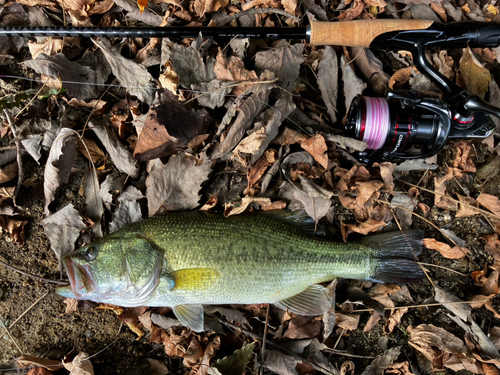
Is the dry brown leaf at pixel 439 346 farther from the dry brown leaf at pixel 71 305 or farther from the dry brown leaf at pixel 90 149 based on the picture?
the dry brown leaf at pixel 90 149

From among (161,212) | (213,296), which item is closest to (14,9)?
(161,212)

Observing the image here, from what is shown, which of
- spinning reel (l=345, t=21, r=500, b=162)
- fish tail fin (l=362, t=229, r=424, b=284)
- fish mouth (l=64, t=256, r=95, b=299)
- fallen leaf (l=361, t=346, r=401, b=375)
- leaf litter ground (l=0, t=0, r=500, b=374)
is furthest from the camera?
fallen leaf (l=361, t=346, r=401, b=375)

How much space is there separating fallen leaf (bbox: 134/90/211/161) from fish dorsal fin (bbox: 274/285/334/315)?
1344mm

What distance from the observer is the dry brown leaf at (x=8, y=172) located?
2.28 m

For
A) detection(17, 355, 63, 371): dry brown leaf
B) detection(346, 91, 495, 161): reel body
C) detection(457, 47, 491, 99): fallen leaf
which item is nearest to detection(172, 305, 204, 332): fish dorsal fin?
detection(17, 355, 63, 371): dry brown leaf

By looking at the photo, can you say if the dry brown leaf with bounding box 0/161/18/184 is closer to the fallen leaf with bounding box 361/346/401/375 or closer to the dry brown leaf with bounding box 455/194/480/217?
the fallen leaf with bounding box 361/346/401/375

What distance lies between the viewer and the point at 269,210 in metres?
2.34

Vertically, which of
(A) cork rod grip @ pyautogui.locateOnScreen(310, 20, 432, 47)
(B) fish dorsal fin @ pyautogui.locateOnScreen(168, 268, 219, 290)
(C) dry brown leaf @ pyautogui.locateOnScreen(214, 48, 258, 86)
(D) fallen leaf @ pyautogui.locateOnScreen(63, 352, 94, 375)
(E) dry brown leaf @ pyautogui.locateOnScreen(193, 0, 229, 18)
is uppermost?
(E) dry brown leaf @ pyautogui.locateOnScreen(193, 0, 229, 18)

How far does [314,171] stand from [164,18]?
1.56 meters

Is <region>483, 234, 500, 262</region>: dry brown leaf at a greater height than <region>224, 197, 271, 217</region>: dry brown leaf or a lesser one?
lesser

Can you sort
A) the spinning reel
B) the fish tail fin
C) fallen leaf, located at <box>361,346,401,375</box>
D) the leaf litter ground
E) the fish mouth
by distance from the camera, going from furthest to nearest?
fallen leaf, located at <box>361,346,401,375</box> → the fish tail fin → the leaf litter ground → the spinning reel → the fish mouth

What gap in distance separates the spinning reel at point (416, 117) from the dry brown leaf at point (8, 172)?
242 cm

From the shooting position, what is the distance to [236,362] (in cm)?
222

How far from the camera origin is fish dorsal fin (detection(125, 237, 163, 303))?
6.70 ft
